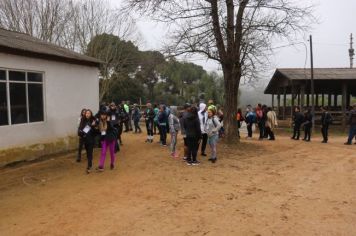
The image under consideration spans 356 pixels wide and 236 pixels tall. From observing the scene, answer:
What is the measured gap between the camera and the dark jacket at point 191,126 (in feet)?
37.3

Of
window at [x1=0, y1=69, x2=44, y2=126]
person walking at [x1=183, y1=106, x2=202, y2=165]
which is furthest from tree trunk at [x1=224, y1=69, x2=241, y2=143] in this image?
window at [x1=0, y1=69, x2=44, y2=126]

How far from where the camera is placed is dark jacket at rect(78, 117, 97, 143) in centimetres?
1072

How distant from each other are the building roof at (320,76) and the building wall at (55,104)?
1549 cm

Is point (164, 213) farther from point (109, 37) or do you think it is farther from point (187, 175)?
point (109, 37)

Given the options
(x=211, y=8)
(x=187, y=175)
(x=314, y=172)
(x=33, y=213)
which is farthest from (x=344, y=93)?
(x=33, y=213)

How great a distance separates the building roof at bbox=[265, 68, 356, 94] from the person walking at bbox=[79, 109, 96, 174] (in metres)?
18.0

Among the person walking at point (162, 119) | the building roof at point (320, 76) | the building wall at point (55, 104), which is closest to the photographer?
the building wall at point (55, 104)

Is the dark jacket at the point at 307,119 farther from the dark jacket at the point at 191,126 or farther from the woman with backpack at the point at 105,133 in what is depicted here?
the woman with backpack at the point at 105,133

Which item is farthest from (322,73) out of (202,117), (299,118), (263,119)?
(202,117)

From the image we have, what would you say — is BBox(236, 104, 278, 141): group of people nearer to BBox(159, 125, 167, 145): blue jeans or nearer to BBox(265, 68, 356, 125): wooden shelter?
BBox(159, 125, 167, 145): blue jeans

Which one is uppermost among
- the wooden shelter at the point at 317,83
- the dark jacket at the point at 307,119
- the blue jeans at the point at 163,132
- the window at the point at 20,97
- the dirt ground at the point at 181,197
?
the wooden shelter at the point at 317,83

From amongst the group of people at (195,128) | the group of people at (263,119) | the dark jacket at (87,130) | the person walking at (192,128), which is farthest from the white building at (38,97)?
the group of people at (263,119)

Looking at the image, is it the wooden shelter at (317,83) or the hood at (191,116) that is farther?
the wooden shelter at (317,83)

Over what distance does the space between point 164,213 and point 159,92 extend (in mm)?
37272
